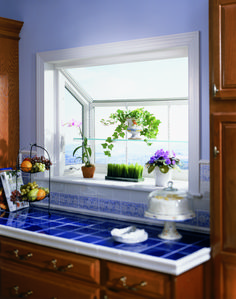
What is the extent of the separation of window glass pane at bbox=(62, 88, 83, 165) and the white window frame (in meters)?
0.11

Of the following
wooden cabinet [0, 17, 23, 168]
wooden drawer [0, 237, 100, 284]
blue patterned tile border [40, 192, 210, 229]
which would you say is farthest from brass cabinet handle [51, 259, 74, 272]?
wooden cabinet [0, 17, 23, 168]

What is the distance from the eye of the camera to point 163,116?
3.47 m

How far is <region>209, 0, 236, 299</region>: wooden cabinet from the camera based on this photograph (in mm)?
2275

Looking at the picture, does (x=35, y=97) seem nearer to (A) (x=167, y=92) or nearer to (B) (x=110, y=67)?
(B) (x=110, y=67)

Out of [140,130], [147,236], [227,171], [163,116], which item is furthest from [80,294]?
[163,116]

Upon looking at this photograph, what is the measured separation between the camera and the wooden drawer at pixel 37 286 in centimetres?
253

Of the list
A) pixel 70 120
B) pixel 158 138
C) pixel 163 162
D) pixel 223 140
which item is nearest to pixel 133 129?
pixel 158 138

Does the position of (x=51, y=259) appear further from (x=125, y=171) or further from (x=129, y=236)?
(x=125, y=171)

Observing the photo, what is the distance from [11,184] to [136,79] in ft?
4.23

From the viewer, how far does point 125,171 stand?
3428 mm

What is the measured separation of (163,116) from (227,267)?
1.44 metres

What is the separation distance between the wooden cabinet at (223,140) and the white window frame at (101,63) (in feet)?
1.59

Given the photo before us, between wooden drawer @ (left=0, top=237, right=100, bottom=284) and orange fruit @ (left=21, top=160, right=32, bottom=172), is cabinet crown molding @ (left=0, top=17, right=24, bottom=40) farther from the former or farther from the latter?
wooden drawer @ (left=0, top=237, right=100, bottom=284)

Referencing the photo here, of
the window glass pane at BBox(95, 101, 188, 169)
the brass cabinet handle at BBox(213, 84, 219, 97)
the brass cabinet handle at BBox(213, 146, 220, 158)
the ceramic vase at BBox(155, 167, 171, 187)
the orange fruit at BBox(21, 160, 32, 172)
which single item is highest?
the brass cabinet handle at BBox(213, 84, 219, 97)
